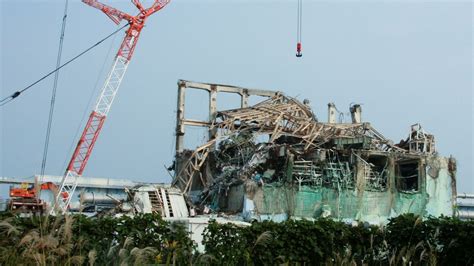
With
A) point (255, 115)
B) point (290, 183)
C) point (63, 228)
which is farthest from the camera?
point (255, 115)

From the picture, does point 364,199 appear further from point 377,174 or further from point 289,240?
point 289,240

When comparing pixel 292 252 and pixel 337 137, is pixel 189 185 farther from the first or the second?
pixel 292 252

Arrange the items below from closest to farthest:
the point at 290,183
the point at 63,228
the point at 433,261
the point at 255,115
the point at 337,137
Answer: the point at 63,228 < the point at 433,261 < the point at 290,183 < the point at 337,137 < the point at 255,115

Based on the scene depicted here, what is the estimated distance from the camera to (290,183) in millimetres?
22609

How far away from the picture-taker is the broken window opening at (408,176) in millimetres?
24939

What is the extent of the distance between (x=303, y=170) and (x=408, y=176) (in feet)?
18.1

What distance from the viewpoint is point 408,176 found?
25.5 m

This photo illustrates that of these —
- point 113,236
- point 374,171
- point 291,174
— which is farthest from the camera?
point 374,171

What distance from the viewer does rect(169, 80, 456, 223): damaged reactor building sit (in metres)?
22.7

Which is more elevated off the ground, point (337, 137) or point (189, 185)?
point (337, 137)

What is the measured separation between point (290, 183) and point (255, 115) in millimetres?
4397

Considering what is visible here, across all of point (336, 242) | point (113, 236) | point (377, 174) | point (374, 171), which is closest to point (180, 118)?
point (374, 171)

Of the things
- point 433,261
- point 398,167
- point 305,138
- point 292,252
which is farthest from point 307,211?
point 433,261

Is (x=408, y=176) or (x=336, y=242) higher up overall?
(x=408, y=176)
